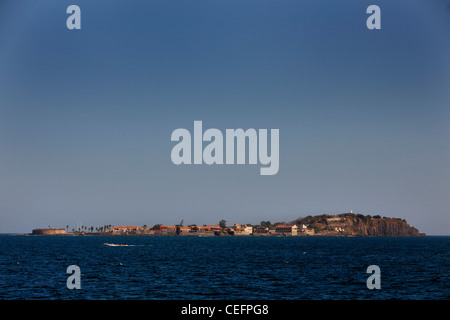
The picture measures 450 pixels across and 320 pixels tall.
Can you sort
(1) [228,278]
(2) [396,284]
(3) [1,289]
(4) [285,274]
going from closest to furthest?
1. (3) [1,289]
2. (2) [396,284]
3. (1) [228,278]
4. (4) [285,274]

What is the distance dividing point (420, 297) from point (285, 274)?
79.9 ft
